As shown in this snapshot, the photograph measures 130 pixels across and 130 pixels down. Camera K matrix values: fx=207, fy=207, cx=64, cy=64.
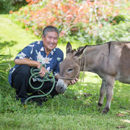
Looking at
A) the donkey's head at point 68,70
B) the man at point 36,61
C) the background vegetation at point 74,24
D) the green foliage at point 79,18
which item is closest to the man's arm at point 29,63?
the man at point 36,61

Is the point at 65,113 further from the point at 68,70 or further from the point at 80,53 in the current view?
the point at 80,53

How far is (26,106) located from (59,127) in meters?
1.03

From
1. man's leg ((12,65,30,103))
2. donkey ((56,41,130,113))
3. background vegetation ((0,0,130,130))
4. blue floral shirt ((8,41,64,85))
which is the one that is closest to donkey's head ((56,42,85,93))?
donkey ((56,41,130,113))

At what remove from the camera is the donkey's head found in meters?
3.72

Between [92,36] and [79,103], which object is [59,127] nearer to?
[79,103]

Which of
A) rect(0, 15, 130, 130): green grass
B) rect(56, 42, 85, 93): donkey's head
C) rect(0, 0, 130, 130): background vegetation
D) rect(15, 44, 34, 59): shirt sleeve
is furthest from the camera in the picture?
rect(0, 0, 130, 130): background vegetation

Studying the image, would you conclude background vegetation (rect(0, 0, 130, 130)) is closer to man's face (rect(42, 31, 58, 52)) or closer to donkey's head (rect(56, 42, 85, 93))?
Answer: donkey's head (rect(56, 42, 85, 93))

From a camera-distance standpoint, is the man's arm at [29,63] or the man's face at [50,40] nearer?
the man's arm at [29,63]

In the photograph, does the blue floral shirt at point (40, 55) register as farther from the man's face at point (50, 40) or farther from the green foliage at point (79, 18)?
the green foliage at point (79, 18)

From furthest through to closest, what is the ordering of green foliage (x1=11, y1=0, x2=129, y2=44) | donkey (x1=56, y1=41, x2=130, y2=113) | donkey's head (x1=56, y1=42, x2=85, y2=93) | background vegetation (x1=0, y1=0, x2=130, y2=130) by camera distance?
green foliage (x1=11, y1=0, x2=129, y2=44)
background vegetation (x1=0, y1=0, x2=130, y2=130)
donkey (x1=56, y1=41, x2=130, y2=113)
donkey's head (x1=56, y1=42, x2=85, y2=93)

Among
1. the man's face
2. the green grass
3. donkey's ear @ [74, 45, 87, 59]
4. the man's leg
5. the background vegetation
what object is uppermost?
the background vegetation

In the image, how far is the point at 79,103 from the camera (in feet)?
15.1

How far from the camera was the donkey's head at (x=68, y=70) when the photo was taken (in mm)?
3719

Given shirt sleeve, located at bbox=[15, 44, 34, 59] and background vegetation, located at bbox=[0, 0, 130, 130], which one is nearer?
A: shirt sleeve, located at bbox=[15, 44, 34, 59]
